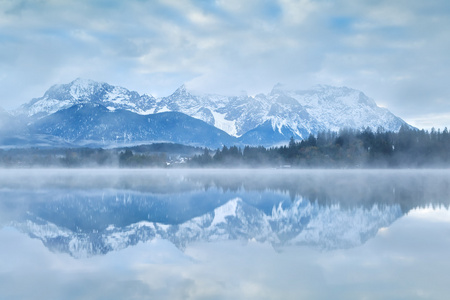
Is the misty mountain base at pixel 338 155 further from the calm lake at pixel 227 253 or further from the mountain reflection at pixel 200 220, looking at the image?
the calm lake at pixel 227 253

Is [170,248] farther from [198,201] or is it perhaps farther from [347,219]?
[198,201]

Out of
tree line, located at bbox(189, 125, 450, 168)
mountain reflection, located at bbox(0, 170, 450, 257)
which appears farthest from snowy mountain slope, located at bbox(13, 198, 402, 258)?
tree line, located at bbox(189, 125, 450, 168)

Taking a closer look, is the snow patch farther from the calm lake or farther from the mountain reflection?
the calm lake

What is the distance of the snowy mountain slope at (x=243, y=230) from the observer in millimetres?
16250

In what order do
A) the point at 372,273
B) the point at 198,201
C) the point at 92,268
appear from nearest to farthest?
the point at 372,273, the point at 92,268, the point at 198,201

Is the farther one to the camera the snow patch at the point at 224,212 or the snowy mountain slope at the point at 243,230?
the snow patch at the point at 224,212

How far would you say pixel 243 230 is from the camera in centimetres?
1927

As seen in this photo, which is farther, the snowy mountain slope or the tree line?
the tree line

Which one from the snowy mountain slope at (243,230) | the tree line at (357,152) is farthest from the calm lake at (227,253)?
the tree line at (357,152)

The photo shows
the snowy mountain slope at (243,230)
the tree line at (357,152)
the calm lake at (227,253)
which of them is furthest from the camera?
the tree line at (357,152)

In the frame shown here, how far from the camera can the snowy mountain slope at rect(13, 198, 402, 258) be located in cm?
1625

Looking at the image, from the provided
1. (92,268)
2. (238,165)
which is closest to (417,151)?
(238,165)

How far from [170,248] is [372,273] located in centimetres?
688

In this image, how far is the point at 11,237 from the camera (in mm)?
17641
